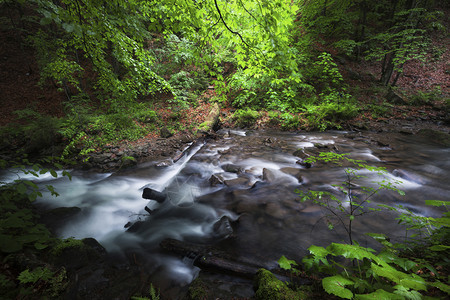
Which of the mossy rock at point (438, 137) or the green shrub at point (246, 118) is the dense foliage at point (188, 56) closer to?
the green shrub at point (246, 118)

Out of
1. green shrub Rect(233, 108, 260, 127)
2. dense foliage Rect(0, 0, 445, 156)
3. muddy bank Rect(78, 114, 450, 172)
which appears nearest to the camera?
dense foliage Rect(0, 0, 445, 156)

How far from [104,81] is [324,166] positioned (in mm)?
6270

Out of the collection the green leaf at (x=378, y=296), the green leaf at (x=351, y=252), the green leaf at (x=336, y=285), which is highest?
the green leaf at (x=351, y=252)

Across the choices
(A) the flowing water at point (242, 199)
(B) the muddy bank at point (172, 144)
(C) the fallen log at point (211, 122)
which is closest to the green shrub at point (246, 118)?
(C) the fallen log at point (211, 122)

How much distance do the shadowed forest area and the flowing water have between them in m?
0.29

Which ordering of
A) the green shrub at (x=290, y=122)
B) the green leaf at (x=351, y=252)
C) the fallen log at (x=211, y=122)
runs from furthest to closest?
the green shrub at (x=290, y=122), the fallen log at (x=211, y=122), the green leaf at (x=351, y=252)

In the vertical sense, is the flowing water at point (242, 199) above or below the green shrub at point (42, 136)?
below

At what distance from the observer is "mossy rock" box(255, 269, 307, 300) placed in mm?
1670

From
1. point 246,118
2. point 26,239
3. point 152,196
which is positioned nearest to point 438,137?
point 246,118

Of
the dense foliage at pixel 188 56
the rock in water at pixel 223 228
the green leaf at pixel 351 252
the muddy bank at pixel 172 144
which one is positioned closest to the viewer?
the green leaf at pixel 351 252

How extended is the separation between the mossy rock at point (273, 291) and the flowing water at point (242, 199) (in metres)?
0.76

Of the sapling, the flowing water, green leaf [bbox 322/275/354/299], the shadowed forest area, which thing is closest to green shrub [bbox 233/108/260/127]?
the shadowed forest area

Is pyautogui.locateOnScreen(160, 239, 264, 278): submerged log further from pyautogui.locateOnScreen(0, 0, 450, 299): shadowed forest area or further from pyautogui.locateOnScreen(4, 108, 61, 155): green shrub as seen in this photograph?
pyautogui.locateOnScreen(4, 108, 61, 155): green shrub

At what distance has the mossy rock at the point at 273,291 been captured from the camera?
5.48ft
